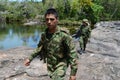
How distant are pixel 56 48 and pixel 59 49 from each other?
5cm

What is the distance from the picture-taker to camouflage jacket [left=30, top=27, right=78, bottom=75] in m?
4.94

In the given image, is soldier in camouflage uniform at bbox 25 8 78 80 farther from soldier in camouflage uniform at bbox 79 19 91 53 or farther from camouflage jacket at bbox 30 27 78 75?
soldier in camouflage uniform at bbox 79 19 91 53

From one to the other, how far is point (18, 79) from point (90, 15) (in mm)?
48069

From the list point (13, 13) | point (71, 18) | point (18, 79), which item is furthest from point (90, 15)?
point (18, 79)

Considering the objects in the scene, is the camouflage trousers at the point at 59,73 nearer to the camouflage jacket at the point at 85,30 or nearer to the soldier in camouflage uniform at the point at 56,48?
the soldier in camouflage uniform at the point at 56,48

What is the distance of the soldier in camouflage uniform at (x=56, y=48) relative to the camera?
4.89m

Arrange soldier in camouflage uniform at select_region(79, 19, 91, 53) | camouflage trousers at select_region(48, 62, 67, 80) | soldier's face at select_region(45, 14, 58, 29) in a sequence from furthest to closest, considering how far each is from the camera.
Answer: soldier in camouflage uniform at select_region(79, 19, 91, 53)
camouflage trousers at select_region(48, 62, 67, 80)
soldier's face at select_region(45, 14, 58, 29)

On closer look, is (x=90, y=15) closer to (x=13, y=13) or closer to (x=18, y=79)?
(x=13, y=13)

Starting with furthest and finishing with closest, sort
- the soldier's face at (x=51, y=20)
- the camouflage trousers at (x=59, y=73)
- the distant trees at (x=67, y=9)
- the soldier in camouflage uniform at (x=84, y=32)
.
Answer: the distant trees at (x=67, y=9) < the soldier in camouflage uniform at (x=84, y=32) < the camouflage trousers at (x=59, y=73) < the soldier's face at (x=51, y=20)

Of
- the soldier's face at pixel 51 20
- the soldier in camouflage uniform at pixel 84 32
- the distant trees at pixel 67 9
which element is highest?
the soldier's face at pixel 51 20

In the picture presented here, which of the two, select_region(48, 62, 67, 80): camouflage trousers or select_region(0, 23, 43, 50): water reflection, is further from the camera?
select_region(0, 23, 43, 50): water reflection

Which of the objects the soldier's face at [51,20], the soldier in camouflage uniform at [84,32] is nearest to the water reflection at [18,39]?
the soldier in camouflage uniform at [84,32]

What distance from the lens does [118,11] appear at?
6425 cm

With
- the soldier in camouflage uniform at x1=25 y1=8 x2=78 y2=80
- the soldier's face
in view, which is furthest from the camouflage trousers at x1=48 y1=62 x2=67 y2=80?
the soldier's face
